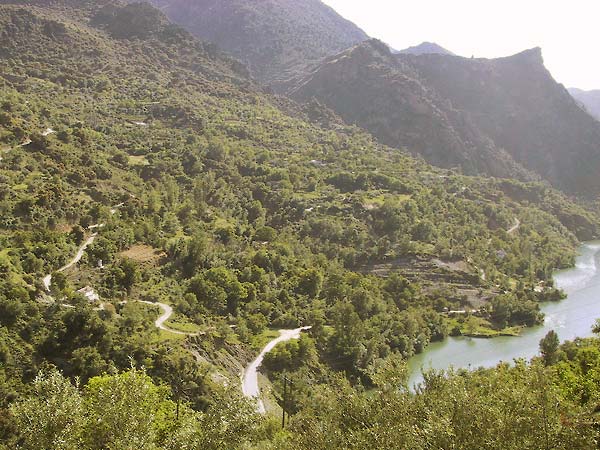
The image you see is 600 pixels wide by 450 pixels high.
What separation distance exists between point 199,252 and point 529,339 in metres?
59.4

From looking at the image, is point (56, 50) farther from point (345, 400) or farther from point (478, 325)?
point (345, 400)

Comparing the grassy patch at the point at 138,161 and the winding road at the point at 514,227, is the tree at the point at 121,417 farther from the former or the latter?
the winding road at the point at 514,227

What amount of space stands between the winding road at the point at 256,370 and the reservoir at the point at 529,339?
17601 mm

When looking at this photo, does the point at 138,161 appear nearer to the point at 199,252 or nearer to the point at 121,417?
the point at 199,252

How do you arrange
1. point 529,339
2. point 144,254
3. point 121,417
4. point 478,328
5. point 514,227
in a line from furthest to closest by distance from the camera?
point 514,227 → point 478,328 → point 529,339 → point 144,254 → point 121,417

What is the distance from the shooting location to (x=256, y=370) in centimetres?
6353

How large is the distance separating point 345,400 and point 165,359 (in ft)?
88.8

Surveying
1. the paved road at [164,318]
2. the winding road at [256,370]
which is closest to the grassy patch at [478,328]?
the winding road at [256,370]

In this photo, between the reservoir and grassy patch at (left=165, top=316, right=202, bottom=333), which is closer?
grassy patch at (left=165, top=316, right=202, bottom=333)

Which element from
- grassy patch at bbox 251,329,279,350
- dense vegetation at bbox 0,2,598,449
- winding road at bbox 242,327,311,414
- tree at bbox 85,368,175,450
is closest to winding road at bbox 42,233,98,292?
dense vegetation at bbox 0,2,598,449

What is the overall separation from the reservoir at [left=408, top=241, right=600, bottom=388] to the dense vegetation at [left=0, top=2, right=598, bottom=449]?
2.97 metres

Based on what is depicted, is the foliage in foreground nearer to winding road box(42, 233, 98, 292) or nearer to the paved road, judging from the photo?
the paved road

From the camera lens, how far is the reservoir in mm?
79750

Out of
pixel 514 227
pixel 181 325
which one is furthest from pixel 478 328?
pixel 514 227
